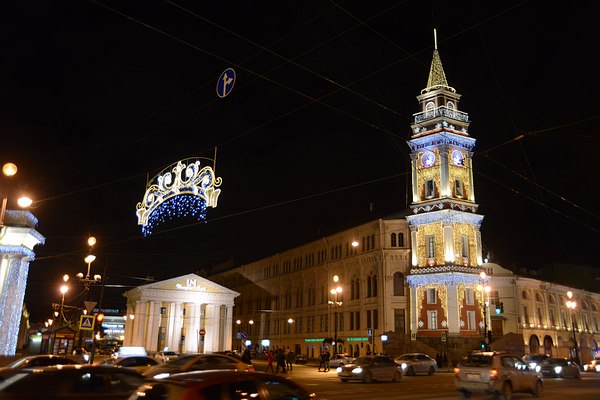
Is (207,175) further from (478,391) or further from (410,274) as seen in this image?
(410,274)

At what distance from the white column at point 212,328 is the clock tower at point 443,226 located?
3181cm

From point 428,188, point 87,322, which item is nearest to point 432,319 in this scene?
point 428,188

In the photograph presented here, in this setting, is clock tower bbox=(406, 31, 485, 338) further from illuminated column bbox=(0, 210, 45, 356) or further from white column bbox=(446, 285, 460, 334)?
illuminated column bbox=(0, 210, 45, 356)

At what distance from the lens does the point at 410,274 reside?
57.6 metres

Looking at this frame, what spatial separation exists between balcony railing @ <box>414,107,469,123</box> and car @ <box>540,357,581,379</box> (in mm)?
32457

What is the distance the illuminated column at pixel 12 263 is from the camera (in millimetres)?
38406

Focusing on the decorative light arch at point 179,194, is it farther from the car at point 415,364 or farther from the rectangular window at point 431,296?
the rectangular window at point 431,296

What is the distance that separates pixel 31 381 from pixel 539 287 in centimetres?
6917

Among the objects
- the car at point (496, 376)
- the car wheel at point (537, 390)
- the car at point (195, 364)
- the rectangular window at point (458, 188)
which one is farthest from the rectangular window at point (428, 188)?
the car at point (195, 364)

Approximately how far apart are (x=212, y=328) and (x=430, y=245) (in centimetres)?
3569

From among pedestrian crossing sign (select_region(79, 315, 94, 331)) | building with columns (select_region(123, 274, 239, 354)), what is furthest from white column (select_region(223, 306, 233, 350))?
pedestrian crossing sign (select_region(79, 315, 94, 331))

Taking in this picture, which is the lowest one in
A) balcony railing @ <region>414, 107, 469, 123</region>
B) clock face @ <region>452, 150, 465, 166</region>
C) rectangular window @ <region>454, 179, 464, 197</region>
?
rectangular window @ <region>454, 179, 464, 197</region>

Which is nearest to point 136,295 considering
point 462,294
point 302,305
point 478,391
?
point 302,305

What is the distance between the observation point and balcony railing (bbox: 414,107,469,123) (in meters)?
58.8
